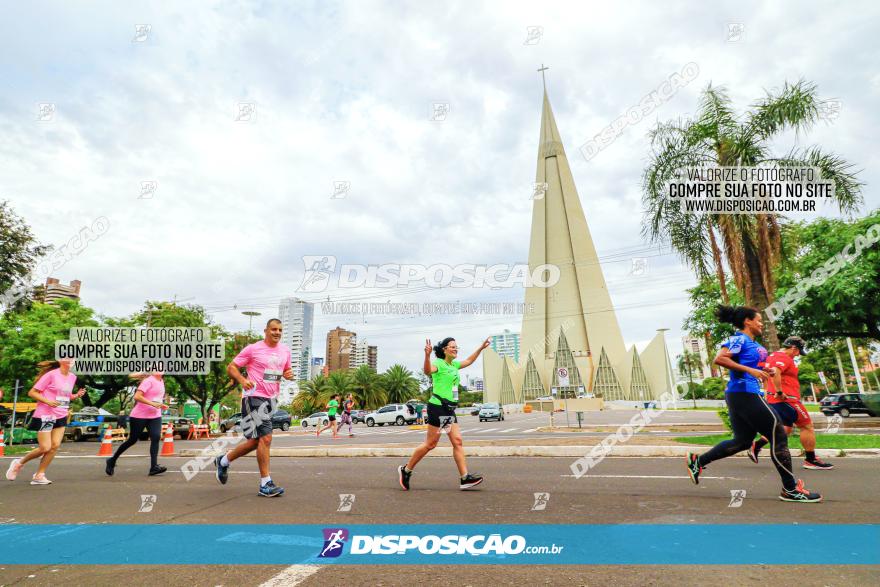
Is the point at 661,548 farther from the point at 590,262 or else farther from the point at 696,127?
the point at 590,262

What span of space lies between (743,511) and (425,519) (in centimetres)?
282

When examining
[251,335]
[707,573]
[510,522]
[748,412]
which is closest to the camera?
[707,573]

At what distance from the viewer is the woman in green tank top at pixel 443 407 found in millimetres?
5598

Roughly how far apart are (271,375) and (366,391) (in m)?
55.6

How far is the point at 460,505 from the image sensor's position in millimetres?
4621

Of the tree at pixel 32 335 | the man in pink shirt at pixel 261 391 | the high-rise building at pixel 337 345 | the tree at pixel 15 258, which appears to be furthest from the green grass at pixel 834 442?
the high-rise building at pixel 337 345

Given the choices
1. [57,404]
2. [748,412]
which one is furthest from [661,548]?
[57,404]

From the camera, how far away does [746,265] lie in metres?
11.9

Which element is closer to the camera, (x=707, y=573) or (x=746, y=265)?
(x=707, y=573)

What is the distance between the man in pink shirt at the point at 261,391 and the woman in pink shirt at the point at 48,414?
10.5 ft

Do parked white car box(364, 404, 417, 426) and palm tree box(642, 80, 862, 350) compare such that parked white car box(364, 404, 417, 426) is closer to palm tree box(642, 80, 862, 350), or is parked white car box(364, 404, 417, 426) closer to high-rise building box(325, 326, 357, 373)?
palm tree box(642, 80, 862, 350)

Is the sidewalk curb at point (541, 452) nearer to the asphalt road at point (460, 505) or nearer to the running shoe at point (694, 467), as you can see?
the asphalt road at point (460, 505)

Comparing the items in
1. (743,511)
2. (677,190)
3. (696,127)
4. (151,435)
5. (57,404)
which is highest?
(696,127)

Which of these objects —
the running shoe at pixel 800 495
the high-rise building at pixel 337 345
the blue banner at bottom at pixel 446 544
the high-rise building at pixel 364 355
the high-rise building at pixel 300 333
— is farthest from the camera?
the high-rise building at pixel 364 355
